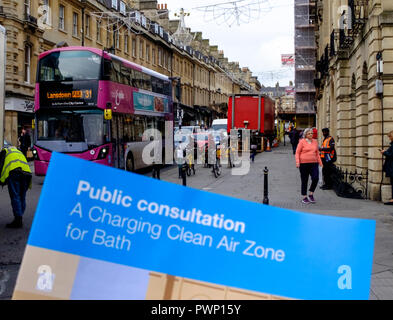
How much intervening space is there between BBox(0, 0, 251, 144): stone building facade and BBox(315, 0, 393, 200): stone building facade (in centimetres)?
907

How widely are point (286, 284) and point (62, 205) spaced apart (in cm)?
98

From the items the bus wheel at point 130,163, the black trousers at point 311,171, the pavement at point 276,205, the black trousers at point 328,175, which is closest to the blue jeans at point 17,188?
the pavement at point 276,205

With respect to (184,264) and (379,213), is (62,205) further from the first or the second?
(379,213)

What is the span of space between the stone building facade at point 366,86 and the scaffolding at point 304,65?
42.1 meters

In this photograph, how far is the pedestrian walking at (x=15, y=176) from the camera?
891 cm

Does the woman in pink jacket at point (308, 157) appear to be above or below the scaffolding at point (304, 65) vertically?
below

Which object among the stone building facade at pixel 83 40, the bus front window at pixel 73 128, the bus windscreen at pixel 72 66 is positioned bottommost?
the bus front window at pixel 73 128

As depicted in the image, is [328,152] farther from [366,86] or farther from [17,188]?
[17,188]

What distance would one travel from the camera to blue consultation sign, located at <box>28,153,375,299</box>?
2037 mm

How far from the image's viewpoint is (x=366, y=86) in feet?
49.5

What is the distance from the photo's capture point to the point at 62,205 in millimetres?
2020

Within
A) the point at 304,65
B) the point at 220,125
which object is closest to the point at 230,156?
the point at 220,125

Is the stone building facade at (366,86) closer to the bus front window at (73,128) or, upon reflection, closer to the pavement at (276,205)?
the pavement at (276,205)

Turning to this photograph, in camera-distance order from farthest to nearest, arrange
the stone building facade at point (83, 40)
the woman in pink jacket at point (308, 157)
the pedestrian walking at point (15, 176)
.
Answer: the stone building facade at point (83, 40), the woman in pink jacket at point (308, 157), the pedestrian walking at point (15, 176)
